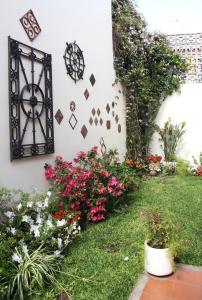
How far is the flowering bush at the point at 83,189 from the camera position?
4.04 metres

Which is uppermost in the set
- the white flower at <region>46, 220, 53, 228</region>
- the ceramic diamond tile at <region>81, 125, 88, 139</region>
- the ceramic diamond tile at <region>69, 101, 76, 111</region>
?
the ceramic diamond tile at <region>69, 101, 76, 111</region>

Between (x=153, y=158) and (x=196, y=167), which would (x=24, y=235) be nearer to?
(x=153, y=158)

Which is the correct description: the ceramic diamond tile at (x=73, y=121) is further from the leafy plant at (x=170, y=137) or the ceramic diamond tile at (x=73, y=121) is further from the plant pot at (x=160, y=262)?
the leafy plant at (x=170, y=137)

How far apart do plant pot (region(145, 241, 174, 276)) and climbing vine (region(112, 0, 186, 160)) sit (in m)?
4.88

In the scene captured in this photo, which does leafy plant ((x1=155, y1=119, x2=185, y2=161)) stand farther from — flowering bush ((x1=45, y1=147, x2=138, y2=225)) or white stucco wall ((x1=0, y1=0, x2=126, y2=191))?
flowering bush ((x1=45, y1=147, x2=138, y2=225))

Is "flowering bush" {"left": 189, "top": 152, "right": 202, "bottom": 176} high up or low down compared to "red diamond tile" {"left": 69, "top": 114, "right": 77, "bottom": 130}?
down

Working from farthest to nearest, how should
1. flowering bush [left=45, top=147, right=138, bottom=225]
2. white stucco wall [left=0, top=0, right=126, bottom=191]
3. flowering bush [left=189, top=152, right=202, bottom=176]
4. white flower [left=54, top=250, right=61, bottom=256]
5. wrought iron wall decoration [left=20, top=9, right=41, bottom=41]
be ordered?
flowering bush [left=189, top=152, right=202, bottom=176], flowering bush [left=45, top=147, right=138, bottom=225], wrought iron wall decoration [left=20, top=9, right=41, bottom=41], white stucco wall [left=0, top=0, right=126, bottom=191], white flower [left=54, top=250, right=61, bottom=256]

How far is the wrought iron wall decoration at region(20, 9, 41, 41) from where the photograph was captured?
3.93 m

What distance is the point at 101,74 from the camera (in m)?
6.20

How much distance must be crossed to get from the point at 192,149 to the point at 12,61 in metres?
5.67

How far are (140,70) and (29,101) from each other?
4.34 m

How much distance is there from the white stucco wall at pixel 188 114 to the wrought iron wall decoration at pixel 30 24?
4842 mm

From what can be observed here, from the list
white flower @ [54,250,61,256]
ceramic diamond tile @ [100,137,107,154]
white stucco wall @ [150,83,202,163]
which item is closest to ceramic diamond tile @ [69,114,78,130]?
ceramic diamond tile @ [100,137,107,154]

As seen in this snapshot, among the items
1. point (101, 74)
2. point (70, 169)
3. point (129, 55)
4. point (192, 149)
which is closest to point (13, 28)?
point (70, 169)
